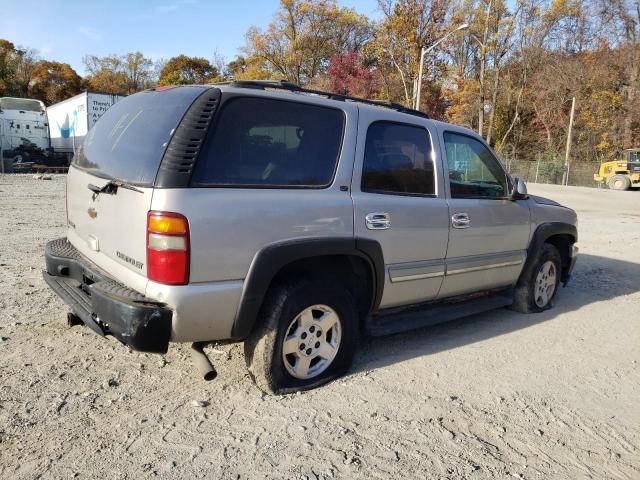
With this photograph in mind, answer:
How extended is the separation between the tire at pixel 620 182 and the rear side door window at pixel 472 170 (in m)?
29.5

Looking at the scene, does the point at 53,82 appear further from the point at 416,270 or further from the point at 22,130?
the point at 416,270

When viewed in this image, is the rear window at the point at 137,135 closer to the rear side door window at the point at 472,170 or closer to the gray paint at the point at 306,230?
the gray paint at the point at 306,230

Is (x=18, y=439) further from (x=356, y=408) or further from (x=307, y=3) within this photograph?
(x=307, y=3)

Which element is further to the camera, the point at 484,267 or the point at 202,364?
the point at 484,267

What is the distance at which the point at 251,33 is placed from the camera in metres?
50.9

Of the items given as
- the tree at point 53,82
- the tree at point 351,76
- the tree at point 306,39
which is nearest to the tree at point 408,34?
the tree at point 351,76

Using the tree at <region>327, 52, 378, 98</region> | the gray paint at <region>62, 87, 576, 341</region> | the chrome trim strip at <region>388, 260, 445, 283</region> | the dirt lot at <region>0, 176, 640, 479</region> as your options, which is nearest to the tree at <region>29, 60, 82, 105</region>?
the tree at <region>327, 52, 378, 98</region>

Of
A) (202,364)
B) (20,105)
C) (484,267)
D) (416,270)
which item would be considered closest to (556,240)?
(484,267)

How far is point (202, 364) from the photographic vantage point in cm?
308

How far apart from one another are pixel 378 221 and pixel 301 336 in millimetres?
945

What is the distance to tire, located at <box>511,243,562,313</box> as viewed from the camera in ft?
16.9

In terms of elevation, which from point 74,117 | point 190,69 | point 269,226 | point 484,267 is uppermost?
point 190,69

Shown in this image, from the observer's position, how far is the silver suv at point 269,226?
9.09 feet

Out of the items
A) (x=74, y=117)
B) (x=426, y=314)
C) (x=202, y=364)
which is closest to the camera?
(x=202, y=364)
